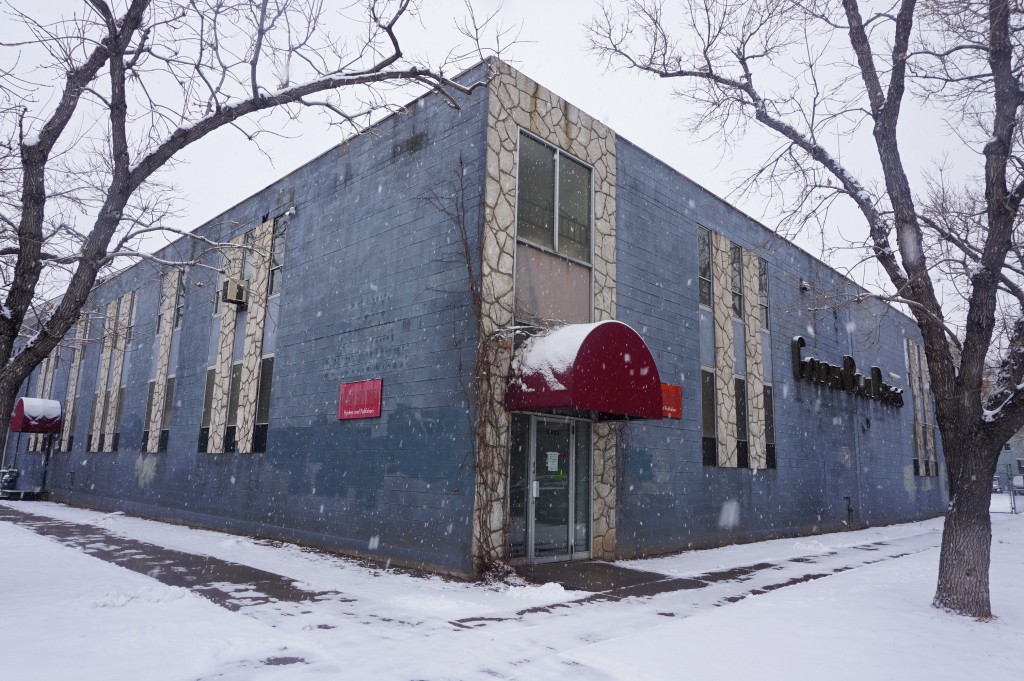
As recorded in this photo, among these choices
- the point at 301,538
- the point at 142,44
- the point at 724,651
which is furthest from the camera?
the point at 301,538

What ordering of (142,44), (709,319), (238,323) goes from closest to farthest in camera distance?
(142,44) → (709,319) → (238,323)

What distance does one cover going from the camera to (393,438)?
11094 mm

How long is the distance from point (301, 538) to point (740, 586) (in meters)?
8.12

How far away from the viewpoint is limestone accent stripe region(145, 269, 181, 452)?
62.0 ft

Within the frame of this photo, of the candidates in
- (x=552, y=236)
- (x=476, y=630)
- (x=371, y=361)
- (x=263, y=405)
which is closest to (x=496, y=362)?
(x=552, y=236)

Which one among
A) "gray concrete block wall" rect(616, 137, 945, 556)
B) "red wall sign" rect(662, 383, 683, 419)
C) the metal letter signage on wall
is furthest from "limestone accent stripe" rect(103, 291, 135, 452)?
the metal letter signage on wall

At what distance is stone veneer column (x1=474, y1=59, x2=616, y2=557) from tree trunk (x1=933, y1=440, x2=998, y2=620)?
5089 millimetres

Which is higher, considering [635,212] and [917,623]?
[635,212]

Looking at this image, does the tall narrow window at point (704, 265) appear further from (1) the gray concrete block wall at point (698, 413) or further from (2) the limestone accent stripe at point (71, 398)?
(2) the limestone accent stripe at point (71, 398)

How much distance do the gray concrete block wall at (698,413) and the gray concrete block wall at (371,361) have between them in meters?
3.65

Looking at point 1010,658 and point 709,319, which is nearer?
point 1010,658

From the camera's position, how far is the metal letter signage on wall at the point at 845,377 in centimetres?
1777

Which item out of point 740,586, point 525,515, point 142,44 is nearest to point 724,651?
point 740,586

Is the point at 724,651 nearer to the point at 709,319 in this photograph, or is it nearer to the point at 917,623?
the point at 917,623
